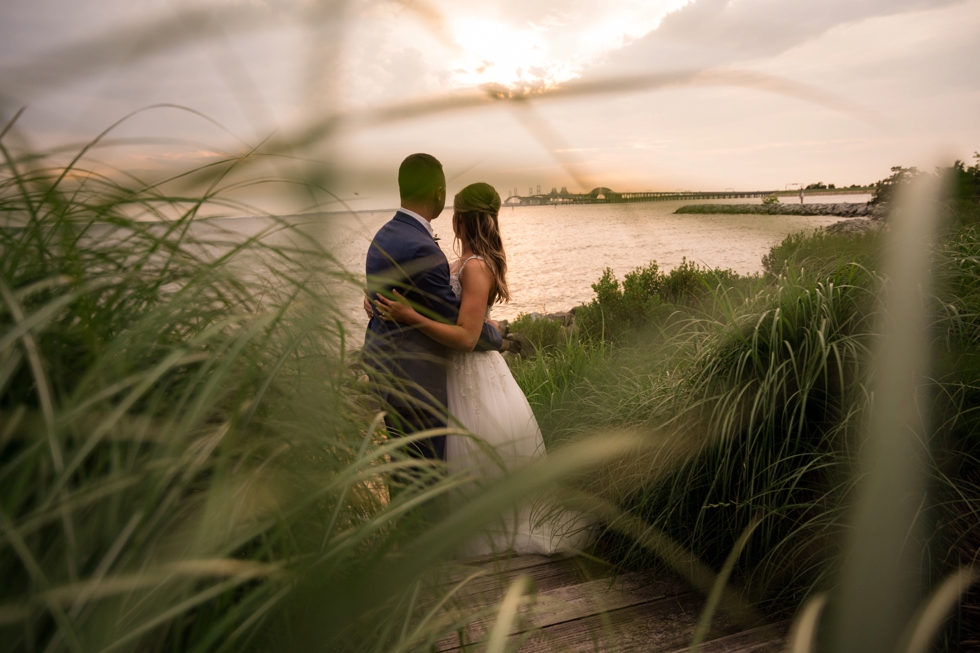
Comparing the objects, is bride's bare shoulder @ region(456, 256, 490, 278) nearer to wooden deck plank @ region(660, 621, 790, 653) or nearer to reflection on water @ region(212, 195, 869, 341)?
reflection on water @ region(212, 195, 869, 341)

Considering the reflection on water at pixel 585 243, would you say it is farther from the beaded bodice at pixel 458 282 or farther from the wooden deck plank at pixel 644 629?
the wooden deck plank at pixel 644 629

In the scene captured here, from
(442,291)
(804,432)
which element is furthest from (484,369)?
(804,432)

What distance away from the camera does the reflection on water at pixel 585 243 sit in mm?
510

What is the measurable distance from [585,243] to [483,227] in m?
40.8

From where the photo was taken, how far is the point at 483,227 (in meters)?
3.30

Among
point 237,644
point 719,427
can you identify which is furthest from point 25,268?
point 719,427

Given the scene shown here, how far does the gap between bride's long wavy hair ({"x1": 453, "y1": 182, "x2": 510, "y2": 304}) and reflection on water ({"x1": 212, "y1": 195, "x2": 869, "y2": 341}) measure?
6.6 inches

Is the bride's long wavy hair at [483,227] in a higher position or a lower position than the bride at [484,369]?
higher

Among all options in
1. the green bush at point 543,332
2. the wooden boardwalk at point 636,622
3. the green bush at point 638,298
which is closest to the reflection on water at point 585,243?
the green bush at point 638,298

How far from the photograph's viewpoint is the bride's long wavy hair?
3.22m

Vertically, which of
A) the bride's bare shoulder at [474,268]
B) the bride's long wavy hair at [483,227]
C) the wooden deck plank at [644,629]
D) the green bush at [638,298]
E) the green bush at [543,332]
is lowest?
the wooden deck plank at [644,629]

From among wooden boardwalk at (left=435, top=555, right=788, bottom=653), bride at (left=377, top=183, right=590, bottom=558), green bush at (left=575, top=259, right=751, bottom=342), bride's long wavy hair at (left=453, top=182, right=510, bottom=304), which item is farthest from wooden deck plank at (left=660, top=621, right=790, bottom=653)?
green bush at (left=575, top=259, right=751, bottom=342)

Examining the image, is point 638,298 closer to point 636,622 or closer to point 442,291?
point 442,291

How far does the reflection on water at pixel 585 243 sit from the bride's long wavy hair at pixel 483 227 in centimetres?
17
